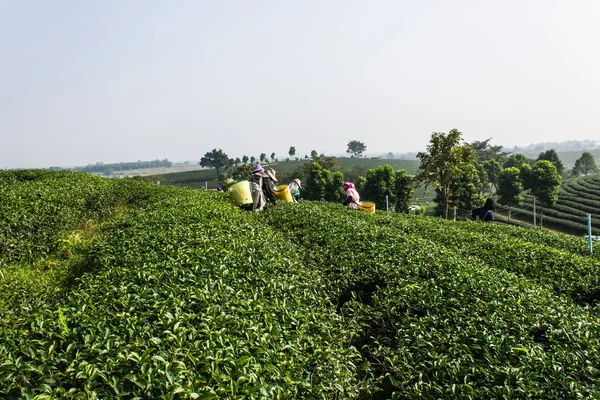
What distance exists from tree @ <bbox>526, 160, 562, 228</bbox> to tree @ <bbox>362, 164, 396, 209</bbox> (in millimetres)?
11889

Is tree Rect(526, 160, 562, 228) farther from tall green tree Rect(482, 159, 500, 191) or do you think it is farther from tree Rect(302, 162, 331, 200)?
tall green tree Rect(482, 159, 500, 191)

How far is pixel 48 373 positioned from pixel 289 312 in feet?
5.85

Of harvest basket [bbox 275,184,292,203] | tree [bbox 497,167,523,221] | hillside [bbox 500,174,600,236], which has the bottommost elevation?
hillside [bbox 500,174,600,236]

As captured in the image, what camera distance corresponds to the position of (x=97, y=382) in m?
2.02

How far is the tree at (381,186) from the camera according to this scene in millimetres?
34750

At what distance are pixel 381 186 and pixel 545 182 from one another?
44.7 feet

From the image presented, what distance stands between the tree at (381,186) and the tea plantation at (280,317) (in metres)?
28.5

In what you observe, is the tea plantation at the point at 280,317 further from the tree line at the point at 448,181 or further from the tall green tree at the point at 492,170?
the tall green tree at the point at 492,170

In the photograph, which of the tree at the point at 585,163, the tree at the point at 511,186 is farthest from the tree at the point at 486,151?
the tree at the point at 511,186

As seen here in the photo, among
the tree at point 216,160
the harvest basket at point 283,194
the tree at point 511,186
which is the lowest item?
the tree at point 511,186

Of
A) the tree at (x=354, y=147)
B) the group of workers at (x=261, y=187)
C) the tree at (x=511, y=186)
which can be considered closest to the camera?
the group of workers at (x=261, y=187)

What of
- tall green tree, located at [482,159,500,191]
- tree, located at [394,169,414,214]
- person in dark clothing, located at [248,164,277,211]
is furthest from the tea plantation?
tall green tree, located at [482,159,500,191]

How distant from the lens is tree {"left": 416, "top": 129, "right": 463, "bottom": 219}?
18.2m

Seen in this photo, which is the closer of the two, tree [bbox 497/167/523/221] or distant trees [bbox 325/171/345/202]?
tree [bbox 497/167/523/221]
